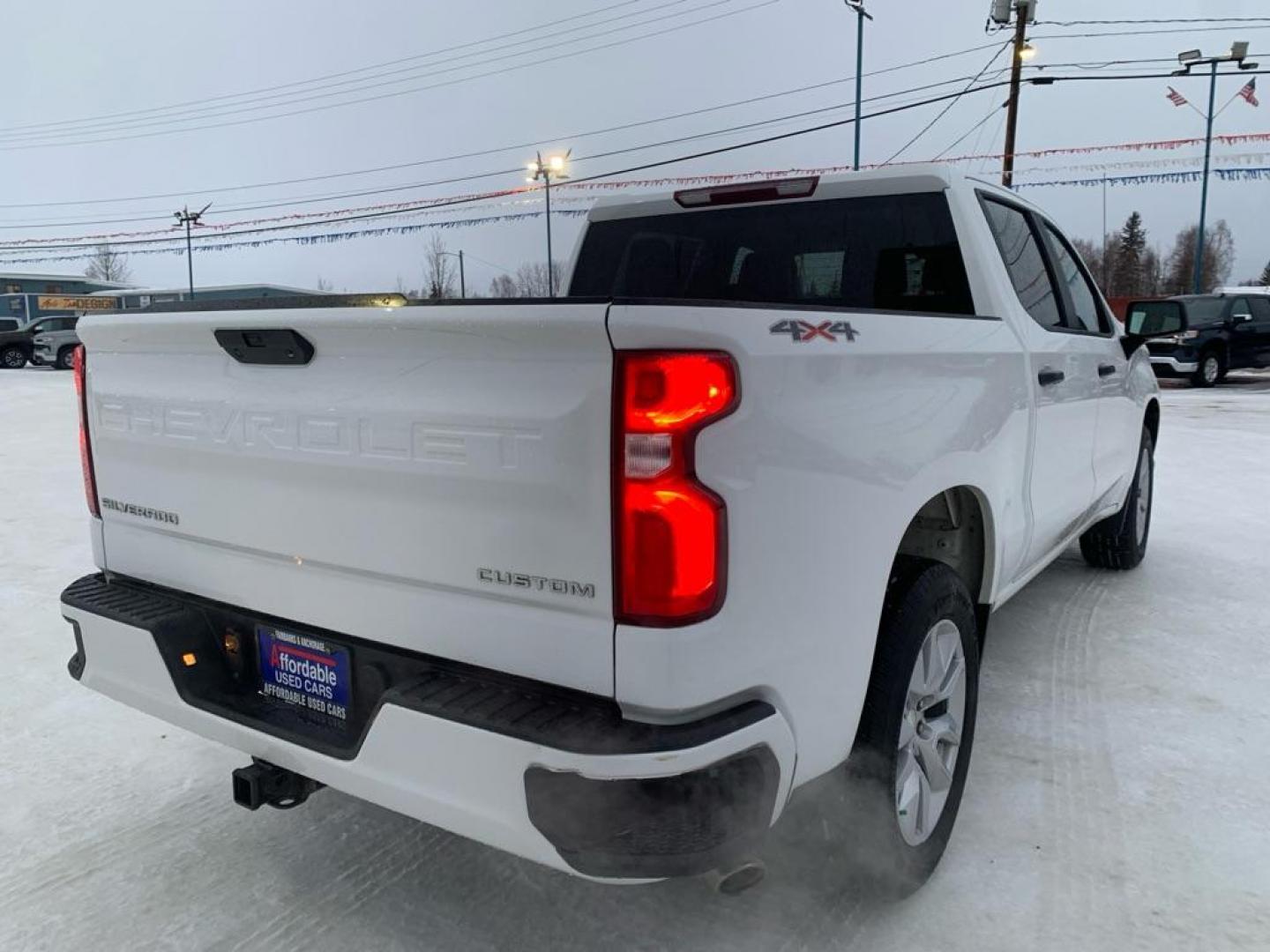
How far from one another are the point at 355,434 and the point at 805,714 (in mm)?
1095

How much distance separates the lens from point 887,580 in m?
2.15

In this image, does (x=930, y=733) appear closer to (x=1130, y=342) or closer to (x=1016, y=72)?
(x=1130, y=342)

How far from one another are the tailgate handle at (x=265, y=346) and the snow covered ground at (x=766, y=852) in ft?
4.60

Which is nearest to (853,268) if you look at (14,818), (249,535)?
(249,535)

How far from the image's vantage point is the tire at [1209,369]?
64.5 feet

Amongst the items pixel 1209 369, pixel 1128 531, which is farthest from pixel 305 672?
pixel 1209 369

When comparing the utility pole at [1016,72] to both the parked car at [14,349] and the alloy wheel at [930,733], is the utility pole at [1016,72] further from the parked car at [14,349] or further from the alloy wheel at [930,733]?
the parked car at [14,349]

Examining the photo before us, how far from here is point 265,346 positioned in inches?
82.7

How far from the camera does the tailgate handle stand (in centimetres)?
204

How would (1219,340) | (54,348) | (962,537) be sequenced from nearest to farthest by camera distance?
1. (962,537)
2. (1219,340)
3. (54,348)

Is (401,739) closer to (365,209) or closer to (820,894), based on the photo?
(820,894)

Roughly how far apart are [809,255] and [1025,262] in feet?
2.75

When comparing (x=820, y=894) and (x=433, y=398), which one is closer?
(x=433, y=398)

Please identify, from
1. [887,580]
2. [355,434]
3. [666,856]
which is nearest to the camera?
[666,856]
